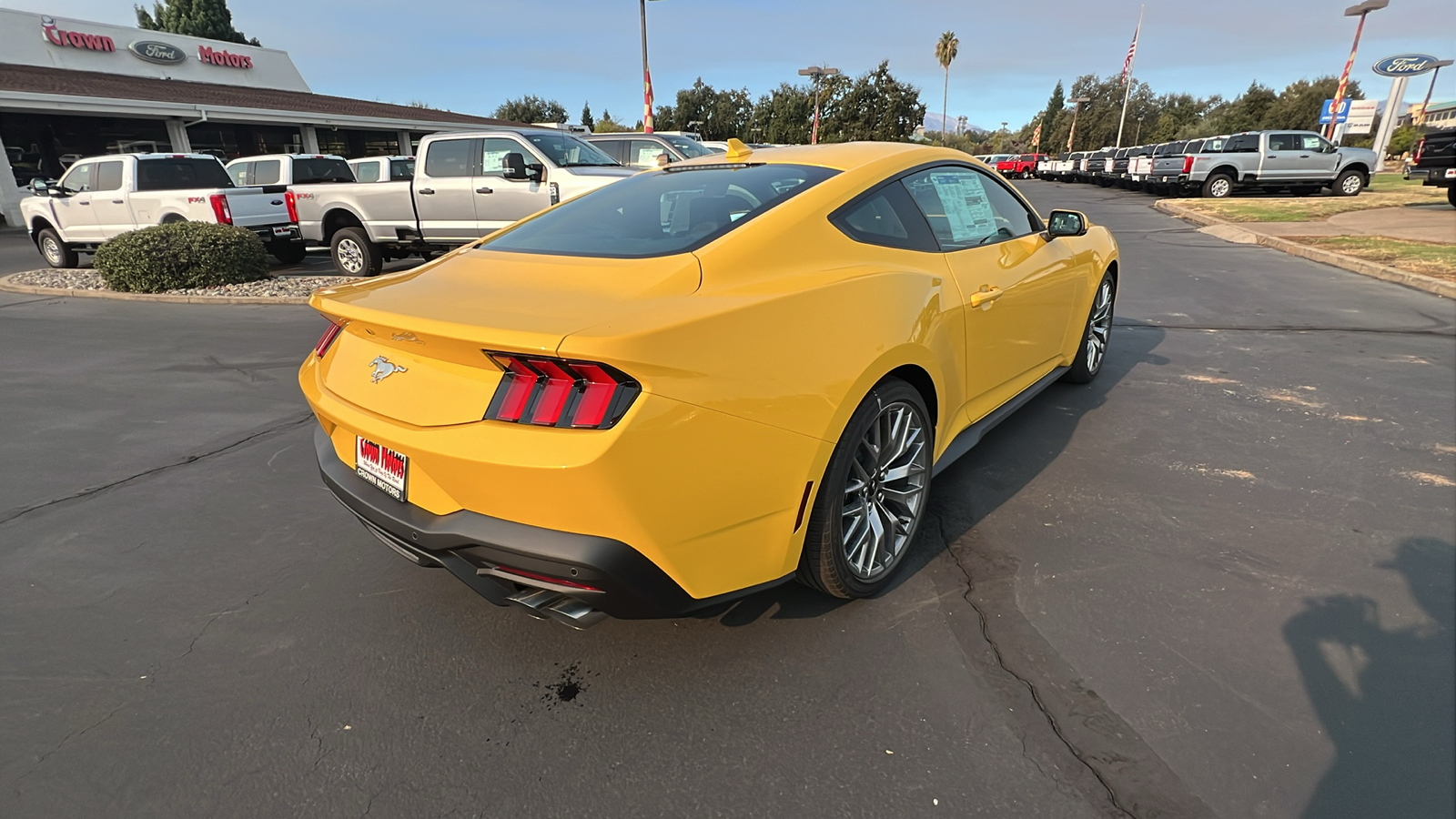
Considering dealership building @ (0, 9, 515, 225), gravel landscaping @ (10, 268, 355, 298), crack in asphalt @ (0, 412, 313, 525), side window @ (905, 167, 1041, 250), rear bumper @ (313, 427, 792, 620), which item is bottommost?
gravel landscaping @ (10, 268, 355, 298)

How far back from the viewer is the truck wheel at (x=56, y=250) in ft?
44.7

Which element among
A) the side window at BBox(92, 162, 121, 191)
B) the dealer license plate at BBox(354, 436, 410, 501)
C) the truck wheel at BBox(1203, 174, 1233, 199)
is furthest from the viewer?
the truck wheel at BBox(1203, 174, 1233, 199)

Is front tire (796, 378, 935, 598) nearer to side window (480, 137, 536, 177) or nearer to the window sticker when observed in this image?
the window sticker

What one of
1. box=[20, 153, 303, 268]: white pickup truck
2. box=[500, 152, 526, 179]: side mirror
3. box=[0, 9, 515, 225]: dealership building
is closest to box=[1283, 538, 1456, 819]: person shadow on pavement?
box=[500, 152, 526, 179]: side mirror

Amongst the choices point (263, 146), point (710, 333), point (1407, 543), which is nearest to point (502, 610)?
point (710, 333)

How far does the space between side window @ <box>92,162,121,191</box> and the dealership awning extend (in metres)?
13.3

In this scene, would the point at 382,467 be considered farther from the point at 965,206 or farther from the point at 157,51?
the point at 157,51

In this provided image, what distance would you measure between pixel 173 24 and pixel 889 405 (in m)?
81.6

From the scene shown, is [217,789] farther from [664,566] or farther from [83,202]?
[83,202]

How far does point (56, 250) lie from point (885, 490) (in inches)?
692

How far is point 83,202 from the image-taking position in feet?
42.3

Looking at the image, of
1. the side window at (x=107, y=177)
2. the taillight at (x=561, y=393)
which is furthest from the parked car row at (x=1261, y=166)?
the side window at (x=107, y=177)

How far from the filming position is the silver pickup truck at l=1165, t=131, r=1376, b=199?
2145cm

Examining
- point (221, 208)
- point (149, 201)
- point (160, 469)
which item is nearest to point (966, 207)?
point (160, 469)
